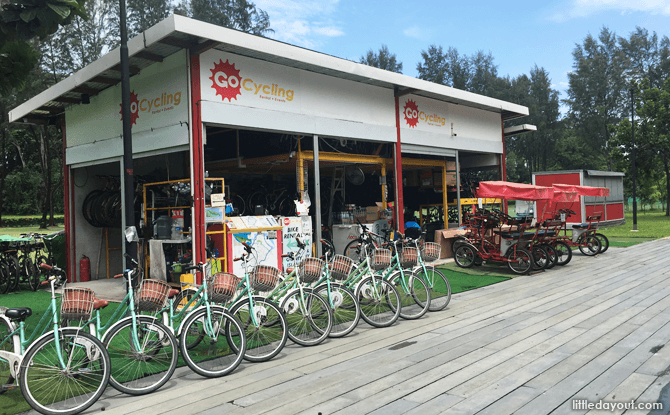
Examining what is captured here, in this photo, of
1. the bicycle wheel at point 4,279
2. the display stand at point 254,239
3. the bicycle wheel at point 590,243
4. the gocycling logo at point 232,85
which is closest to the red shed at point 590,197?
the bicycle wheel at point 590,243

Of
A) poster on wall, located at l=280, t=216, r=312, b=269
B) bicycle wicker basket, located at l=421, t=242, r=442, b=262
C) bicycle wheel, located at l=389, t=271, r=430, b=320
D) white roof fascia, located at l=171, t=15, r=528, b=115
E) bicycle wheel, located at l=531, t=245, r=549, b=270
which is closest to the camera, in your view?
bicycle wheel, located at l=389, t=271, r=430, b=320

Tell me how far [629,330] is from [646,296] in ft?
8.24

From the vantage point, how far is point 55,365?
3.81 meters

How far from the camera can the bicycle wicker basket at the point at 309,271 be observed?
6.02 meters

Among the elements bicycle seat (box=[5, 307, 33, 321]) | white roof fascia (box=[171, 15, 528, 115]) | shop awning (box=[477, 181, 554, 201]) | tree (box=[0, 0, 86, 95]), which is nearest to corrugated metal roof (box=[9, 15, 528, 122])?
white roof fascia (box=[171, 15, 528, 115])

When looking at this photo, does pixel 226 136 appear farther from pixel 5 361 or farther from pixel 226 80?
pixel 5 361

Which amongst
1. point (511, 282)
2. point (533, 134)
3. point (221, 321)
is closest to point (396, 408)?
point (221, 321)

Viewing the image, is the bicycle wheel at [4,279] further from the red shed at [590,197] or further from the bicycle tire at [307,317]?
the red shed at [590,197]

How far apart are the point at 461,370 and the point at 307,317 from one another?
1.74m

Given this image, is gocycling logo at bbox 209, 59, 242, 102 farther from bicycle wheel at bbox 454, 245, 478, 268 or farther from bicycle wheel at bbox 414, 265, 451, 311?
bicycle wheel at bbox 454, 245, 478, 268

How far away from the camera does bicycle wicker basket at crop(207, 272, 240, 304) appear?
4.94m

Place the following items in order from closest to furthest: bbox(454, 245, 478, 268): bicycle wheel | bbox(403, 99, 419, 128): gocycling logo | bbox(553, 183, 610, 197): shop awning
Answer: bbox(454, 245, 478, 268): bicycle wheel
bbox(553, 183, 610, 197): shop awning
bbox(403, 99, 419, 128): gocycling logo

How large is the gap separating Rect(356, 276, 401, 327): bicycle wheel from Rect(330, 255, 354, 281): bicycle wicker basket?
23cm

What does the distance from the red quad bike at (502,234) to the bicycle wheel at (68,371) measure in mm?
8698
